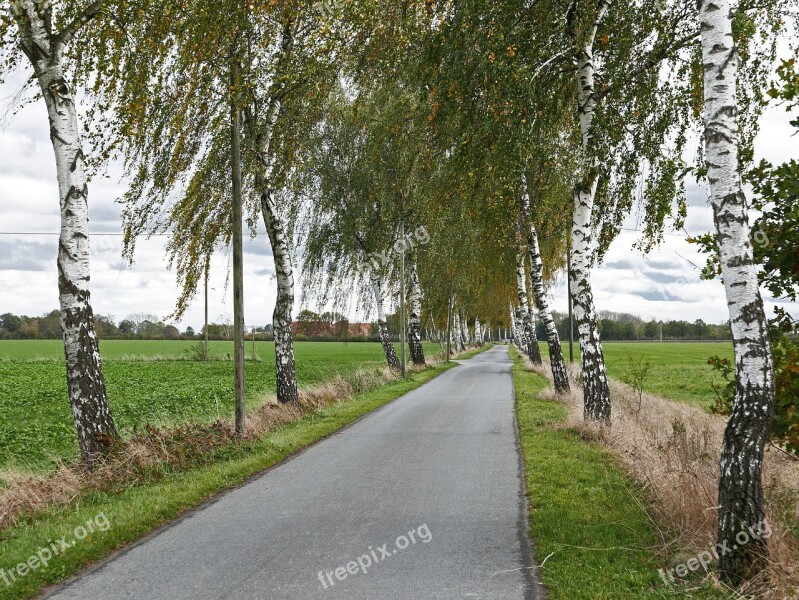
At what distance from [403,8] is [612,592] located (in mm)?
6117

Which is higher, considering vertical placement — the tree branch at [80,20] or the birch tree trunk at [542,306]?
the tree branch at [80,20]

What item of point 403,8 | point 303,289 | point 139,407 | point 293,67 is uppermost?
point 293,67

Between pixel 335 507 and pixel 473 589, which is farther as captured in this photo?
pixel 335 507

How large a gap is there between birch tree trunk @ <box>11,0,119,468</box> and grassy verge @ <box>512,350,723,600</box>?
19.5ft

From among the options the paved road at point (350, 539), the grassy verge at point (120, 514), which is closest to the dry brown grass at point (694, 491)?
the paved road at point (350, 539)

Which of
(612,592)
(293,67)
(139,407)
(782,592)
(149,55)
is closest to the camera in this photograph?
(782,592)

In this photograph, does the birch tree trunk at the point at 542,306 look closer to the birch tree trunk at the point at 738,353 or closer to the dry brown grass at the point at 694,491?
the dry brown grass at the point at 694,491

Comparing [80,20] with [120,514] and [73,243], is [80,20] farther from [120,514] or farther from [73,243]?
[120,514]

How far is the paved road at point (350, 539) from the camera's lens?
4.70 metres

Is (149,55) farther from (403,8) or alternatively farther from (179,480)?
(179,480)

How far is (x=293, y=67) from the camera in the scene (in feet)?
31.8

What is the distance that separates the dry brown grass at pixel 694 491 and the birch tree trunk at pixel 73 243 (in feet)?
22.9

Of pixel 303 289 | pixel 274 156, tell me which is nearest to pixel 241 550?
pixel 274 156

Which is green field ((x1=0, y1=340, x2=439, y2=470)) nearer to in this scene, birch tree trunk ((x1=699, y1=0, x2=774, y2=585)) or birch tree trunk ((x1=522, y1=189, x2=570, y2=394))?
birch tree trunk ((x1=699, y1=0, x2=774, y2=585))
